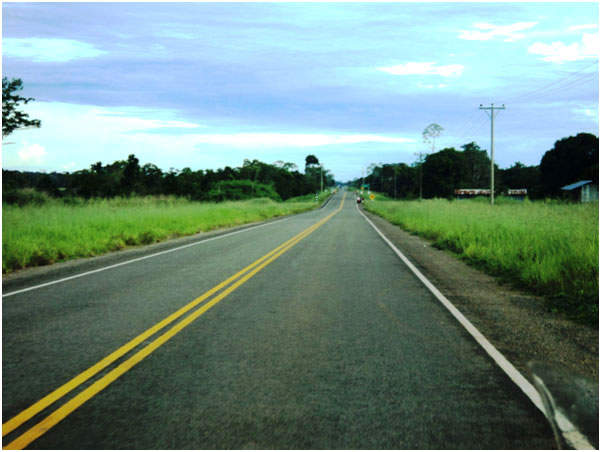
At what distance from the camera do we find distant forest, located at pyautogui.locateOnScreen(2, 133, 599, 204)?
73812mm

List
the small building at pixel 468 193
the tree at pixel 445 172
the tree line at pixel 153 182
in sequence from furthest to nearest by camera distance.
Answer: the tree at pixel 445 172 → the small building at pixel 468 193 → the tree line at pixel 153 182

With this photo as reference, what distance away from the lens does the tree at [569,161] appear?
7320 cm

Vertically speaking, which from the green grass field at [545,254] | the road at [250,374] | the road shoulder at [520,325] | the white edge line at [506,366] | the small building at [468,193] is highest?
the small building at [468,193]

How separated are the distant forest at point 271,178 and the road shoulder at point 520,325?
2932cm

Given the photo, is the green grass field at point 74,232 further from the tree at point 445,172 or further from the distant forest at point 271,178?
the tree at point 445,172

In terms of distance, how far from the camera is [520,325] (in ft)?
22.9

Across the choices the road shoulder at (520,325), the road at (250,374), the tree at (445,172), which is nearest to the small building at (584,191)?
the tree at (445,172)

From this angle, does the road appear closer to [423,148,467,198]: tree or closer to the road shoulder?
the road shoulder

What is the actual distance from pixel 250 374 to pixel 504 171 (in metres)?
145

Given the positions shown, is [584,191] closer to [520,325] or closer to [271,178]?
[520,325]

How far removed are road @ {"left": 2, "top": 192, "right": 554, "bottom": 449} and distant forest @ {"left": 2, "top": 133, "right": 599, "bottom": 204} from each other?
92.3 feet

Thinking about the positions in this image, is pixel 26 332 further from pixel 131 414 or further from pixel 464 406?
pixel 464 406

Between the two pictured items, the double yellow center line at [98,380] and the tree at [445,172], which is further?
the tree at [445,172]

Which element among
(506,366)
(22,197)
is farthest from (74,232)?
(22,197)
